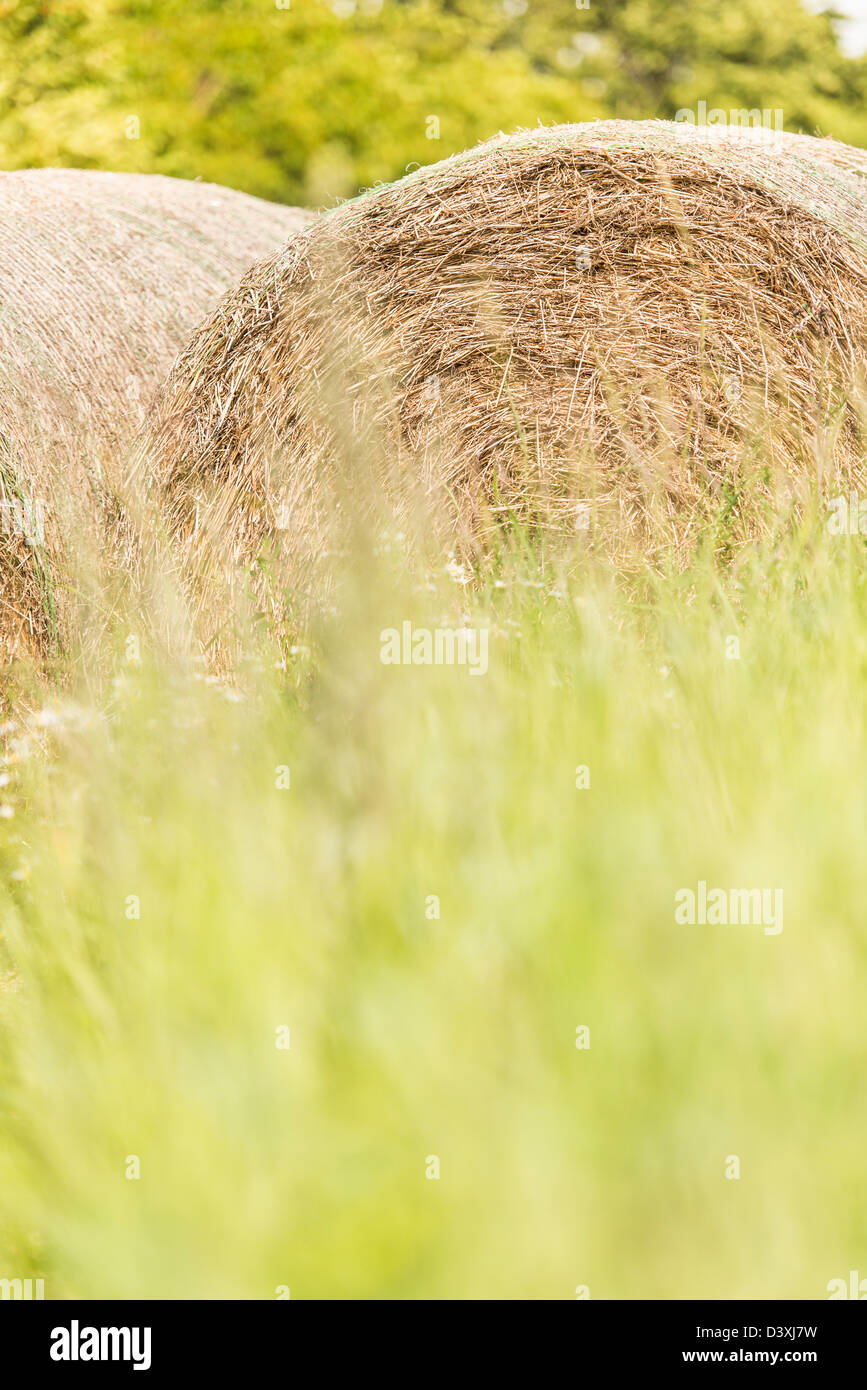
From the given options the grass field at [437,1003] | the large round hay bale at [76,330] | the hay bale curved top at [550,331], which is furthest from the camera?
the large round hay bale at [76,330]

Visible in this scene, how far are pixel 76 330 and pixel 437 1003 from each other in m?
5.43

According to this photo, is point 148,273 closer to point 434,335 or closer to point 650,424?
point 434,335

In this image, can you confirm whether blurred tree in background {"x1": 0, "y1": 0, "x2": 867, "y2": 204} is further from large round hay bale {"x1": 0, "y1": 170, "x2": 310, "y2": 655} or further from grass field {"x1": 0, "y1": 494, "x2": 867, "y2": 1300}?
grass field {"x1": 0, "y1": 494, "x2": 867, "y2": 1300}

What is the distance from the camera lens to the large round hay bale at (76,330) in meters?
5.23

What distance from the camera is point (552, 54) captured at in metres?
25.0

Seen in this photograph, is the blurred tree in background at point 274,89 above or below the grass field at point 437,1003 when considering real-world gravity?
above

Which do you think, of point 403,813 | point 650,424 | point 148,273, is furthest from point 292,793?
point 148,273

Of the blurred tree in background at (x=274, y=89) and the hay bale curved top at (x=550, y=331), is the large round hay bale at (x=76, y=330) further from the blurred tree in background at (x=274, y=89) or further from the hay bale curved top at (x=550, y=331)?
the blurred tree in background at (x=274, y=89)

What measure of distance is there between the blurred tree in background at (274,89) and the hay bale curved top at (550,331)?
5669mm

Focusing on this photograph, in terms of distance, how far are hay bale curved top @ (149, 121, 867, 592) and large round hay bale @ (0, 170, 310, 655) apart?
51 cm

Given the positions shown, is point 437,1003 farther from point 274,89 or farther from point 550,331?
point 274,89

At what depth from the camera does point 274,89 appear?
16.2m

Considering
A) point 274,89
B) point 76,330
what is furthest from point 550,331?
point 274,89

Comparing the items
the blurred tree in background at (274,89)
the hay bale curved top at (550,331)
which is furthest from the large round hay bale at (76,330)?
the blurred tree in background at (274,89)
